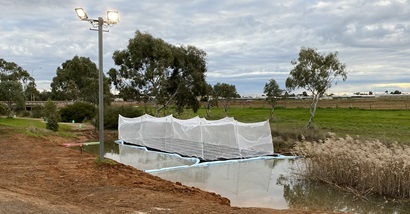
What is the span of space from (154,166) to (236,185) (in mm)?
3652

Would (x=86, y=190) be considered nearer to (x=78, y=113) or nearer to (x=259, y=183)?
(x=259, y=183)

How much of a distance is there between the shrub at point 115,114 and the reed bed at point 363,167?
710 inches

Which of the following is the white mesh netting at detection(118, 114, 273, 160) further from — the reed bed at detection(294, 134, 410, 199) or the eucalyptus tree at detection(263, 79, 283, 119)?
the eucalyptus tree at detection(263, 79, 283, 119)

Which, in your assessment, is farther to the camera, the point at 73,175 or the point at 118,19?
the point at 118,19

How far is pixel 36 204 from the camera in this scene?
18.5ft

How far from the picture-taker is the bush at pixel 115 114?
26.3 meters

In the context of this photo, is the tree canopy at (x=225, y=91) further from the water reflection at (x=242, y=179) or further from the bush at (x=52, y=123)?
the water reflection at (x=242, y=179)

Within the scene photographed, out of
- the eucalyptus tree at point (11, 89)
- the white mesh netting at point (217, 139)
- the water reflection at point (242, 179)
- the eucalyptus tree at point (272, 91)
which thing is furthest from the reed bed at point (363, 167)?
the eucalyptus tree at point (11, 89)

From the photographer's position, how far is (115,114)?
26.5m

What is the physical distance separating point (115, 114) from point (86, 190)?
19662 millimetres

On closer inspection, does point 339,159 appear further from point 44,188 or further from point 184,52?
point 184,52

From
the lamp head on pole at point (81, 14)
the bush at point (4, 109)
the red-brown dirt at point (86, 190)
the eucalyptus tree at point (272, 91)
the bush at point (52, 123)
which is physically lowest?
the red-brown dirt at point (86, 190)

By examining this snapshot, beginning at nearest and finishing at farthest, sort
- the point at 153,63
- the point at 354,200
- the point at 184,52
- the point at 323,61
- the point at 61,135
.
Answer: the point at 354,200 < the point at 323,61 < the point at 61,135 < the point at 153,63 < the point at 184,52

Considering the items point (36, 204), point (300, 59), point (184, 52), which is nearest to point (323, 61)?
point (300, 59)
